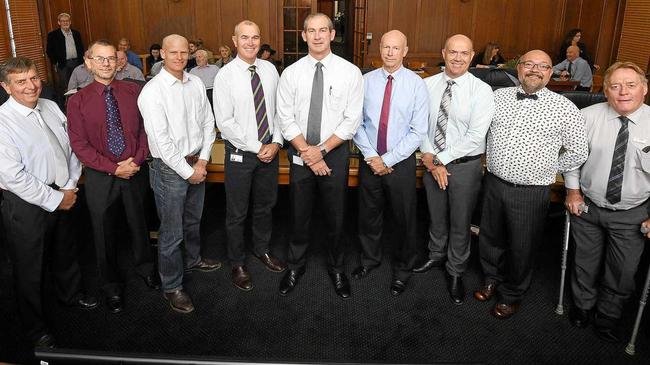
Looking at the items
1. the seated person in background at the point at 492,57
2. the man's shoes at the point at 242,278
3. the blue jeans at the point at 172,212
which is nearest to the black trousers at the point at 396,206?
the man's shoes at the point at 242,278

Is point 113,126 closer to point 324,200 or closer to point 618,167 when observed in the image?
point 324,200

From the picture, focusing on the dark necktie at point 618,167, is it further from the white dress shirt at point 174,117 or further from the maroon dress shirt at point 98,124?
the maroon dress shirt at point 98,124

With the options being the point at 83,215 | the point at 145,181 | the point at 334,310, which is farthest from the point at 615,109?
the point at 83,215

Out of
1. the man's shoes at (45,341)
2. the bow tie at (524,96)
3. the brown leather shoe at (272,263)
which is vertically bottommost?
the man's shoes at (45,341)

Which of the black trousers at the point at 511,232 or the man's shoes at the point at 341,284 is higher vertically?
the black trousers at the point at 511,232

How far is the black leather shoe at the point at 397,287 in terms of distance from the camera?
359 cm

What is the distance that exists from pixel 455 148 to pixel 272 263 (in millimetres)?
1578

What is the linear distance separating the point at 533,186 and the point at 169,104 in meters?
2.21

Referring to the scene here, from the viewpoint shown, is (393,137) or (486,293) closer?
(393,137)

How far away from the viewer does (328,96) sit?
10.7ft

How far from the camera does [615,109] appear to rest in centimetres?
295

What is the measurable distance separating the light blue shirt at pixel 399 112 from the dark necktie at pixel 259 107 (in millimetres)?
639

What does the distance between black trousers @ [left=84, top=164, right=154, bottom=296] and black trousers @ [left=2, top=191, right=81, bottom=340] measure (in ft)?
0.58

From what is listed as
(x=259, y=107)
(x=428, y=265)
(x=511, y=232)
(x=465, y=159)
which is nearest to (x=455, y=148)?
(x=465, y=159)
